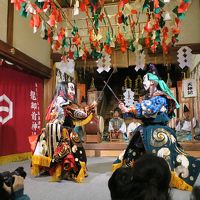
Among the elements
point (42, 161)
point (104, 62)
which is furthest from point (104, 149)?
point (42, 161)

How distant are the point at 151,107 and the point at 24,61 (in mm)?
2975

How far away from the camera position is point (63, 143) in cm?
298

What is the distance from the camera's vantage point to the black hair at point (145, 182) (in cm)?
96

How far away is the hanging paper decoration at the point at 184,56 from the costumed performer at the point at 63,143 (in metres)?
2.75

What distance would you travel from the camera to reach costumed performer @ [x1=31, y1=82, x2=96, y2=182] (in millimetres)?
2928

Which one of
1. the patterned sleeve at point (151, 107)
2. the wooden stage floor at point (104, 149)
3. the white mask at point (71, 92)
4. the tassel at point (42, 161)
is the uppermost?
the white mask at point (71, 92)

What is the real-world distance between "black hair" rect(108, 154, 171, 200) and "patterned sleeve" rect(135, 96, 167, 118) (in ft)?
5.21

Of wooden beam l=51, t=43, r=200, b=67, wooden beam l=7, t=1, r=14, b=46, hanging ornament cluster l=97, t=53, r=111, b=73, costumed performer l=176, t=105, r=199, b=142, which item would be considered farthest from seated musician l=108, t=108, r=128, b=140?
wooden beam l=7, t=1, r=14, b=46

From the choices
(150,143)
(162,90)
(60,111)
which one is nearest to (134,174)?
(150,143)

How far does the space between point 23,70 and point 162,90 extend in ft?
10.6

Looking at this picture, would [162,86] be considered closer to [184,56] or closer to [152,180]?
[152,180]

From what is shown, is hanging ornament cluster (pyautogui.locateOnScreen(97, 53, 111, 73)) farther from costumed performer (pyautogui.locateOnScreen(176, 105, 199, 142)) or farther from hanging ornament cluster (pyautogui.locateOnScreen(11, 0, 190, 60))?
costumed performer (pyautogui.locateOnScreen(176, 105, 199, 142))

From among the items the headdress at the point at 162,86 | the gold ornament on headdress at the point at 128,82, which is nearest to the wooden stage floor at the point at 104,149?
the gold ornament on headdress at the point at 128,82

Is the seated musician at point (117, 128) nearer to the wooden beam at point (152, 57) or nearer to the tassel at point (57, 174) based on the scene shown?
the wooden beam at point (152, 57)
